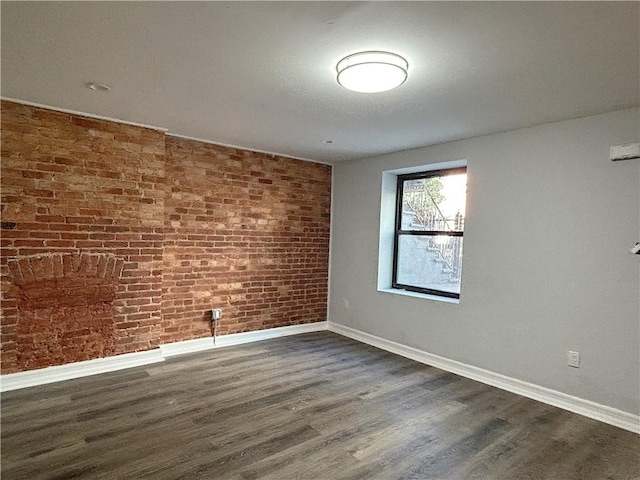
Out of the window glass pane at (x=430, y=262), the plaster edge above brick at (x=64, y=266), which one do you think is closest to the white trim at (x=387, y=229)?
the window glass pane at (x=430, y=262)

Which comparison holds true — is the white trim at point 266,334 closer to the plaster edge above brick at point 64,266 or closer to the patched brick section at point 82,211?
the patched brick section at point 82,211

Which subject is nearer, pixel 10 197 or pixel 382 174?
pixel 10 197

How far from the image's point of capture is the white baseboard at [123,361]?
3.07 meters

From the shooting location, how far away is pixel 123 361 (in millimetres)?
3559

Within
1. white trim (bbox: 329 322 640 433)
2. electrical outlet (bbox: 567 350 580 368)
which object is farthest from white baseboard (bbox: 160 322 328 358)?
electrical outlet (bbox: 567 350 580 368)

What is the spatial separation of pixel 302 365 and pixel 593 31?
3.40 metres

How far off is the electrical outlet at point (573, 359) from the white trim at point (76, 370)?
12.3ft

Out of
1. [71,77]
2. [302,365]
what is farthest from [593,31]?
[302,365]

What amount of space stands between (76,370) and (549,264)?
4.24m

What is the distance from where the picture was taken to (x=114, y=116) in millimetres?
3373

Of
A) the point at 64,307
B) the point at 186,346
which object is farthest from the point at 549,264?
the point at 64,307

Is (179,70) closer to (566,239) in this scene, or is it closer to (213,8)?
(213,8)

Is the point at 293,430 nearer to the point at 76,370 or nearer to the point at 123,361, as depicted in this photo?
the point at 123,361

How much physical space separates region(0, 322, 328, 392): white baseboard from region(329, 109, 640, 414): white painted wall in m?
1.86
